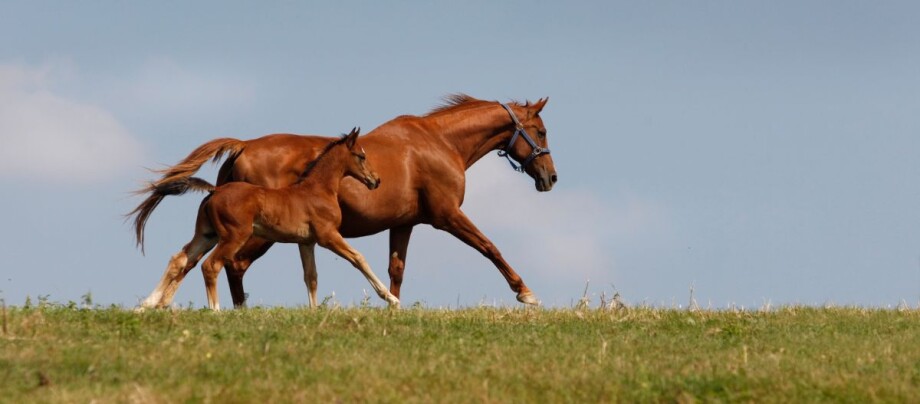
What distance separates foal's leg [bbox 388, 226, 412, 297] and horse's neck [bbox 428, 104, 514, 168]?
1.32m

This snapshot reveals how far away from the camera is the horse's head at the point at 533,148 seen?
16.5 metres

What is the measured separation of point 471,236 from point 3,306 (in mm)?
6085

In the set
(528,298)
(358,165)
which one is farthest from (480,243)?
(358,165)

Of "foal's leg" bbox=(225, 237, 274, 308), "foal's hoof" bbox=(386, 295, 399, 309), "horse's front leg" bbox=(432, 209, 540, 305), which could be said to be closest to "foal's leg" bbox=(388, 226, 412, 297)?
"horse's front leg" bbox=(432, 209, 540, 305)

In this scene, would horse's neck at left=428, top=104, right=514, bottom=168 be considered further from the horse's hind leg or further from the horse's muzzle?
the horse's hind leg

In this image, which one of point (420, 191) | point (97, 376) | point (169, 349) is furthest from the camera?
point (420, 191)

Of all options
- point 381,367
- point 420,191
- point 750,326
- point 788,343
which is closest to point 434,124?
point 420,191

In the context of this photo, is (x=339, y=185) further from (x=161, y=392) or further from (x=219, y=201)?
(x=161, y=392)

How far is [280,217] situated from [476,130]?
3855 mm

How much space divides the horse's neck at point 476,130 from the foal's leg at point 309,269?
2.85 m

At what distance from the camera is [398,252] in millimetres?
15469

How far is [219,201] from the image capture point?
12.8m

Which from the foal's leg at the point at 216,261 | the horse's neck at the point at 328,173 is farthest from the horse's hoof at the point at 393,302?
the foal's leg at the point at 216,261

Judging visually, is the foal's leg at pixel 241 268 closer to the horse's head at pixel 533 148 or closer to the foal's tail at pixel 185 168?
the foal's tail at pixel 185 168
